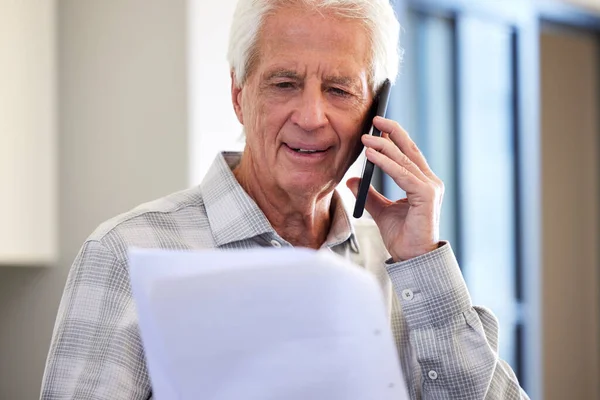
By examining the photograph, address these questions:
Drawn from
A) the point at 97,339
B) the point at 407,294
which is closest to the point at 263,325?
the point at 97,339

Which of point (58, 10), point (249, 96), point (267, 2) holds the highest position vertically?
point (58, 10)

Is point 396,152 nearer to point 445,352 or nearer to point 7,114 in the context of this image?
point 445,352

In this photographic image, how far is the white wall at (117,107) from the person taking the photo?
212 centimetres

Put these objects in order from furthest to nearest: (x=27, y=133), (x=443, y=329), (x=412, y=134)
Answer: (x=412, y=134)
(x=27, y=133)
(x=443, y=329)

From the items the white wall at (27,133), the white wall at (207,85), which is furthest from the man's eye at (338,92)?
the white wall at (207,85)

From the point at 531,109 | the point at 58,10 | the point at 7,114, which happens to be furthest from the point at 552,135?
the point at 7,114

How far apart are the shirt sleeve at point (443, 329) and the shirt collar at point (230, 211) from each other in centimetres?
18

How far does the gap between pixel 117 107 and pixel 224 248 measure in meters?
1.03

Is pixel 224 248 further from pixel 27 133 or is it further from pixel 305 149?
pixel 27 133

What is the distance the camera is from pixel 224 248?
1.22 meters

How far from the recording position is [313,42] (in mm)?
1202

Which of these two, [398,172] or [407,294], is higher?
[398,172]

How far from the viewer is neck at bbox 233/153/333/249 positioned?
4.21 feet

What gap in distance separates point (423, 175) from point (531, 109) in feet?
8.18
